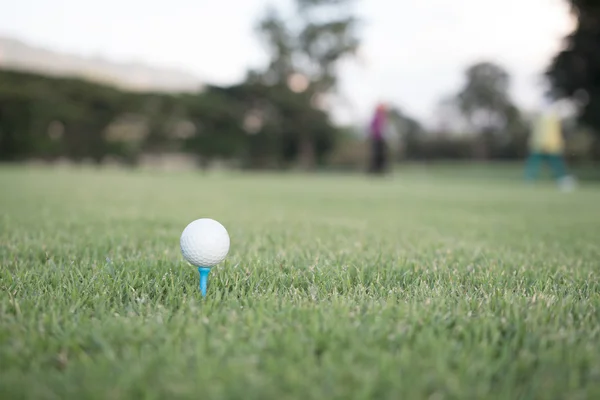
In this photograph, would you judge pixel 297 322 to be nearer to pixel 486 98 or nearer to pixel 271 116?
pixel 271 116

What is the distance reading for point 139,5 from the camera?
1902 centimetres

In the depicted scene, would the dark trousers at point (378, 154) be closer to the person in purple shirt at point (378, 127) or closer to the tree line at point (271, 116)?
the person in purple shirt at point (378, 127)

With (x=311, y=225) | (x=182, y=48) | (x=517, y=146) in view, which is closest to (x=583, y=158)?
(x=517, y=146)

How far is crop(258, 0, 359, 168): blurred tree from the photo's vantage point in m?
30.0

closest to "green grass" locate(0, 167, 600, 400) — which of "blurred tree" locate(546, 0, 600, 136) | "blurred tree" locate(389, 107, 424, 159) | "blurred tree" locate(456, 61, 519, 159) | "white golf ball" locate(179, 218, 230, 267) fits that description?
"white golf ball" locate(179, 218, 230, 267)

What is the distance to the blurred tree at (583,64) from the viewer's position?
17.8 m

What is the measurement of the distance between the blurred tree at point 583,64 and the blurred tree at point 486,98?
24244 mm

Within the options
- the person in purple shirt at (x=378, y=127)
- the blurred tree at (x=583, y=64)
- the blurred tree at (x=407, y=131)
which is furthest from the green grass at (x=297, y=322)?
the blurred tree at (x=407, y=131)

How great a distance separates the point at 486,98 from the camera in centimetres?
4334

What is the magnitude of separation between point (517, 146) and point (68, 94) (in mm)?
27615

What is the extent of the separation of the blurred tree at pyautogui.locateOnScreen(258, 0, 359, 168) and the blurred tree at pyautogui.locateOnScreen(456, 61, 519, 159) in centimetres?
1916

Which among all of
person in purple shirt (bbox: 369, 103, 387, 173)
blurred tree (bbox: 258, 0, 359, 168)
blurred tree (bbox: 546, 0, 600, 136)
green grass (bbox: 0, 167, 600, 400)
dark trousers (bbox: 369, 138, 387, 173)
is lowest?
green grass (bbox: 0, 167, 600, 400)

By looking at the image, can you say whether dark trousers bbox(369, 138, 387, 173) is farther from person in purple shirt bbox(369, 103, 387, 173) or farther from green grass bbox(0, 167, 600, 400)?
green grass bbox(0, 167, 600, 400)

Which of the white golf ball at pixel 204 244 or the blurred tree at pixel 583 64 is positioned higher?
the blurred tree at pixel 583 64
